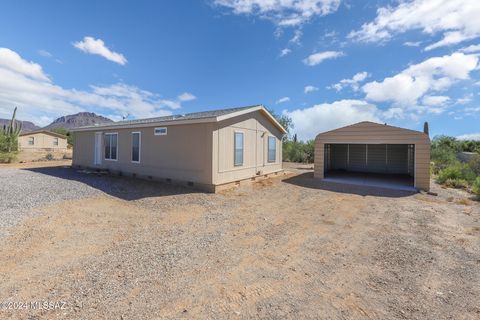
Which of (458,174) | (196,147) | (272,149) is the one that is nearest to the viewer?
(196,147)

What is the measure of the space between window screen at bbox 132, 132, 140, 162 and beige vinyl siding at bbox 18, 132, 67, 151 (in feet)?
99.1

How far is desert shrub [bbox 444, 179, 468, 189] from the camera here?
10.1 m

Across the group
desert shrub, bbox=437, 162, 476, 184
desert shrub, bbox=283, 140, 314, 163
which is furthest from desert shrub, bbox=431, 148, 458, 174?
desert shrub, bbox=283, 140, 314, 163

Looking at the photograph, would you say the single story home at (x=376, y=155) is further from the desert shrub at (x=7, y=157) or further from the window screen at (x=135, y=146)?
the desert shrub at (x=7, y=157)

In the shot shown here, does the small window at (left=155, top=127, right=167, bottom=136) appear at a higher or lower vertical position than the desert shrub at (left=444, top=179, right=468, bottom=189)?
higher

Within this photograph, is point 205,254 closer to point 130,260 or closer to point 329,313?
point 130,260

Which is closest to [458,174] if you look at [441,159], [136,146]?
[441,159]

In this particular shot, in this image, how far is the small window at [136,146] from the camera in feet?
36.0

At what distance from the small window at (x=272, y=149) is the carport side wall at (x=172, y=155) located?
4569 mm

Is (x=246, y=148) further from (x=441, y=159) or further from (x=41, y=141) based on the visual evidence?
(x=41, y=141)

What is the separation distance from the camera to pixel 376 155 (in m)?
15.0

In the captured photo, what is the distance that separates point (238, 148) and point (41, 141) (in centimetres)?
3636

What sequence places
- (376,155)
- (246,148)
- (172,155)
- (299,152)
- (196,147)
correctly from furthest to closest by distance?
(299,152)
(376,155)
(246,148)
(172,155)
(196,147)

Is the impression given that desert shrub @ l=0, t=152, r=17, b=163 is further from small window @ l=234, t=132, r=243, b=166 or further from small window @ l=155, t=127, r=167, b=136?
small window @ l=234, t=132, r=243, b=166
